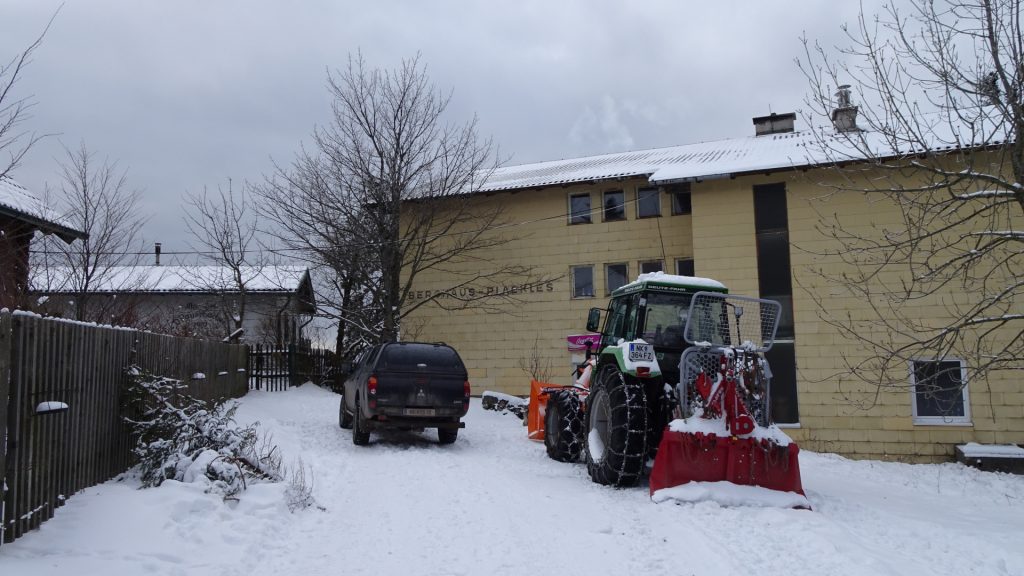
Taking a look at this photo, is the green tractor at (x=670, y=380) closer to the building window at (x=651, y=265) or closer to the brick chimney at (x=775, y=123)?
the building window at (x=651, y=265)

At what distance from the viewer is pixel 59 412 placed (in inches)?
234

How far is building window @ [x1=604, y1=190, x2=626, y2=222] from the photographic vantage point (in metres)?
21.0

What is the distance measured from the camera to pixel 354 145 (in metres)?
21.7

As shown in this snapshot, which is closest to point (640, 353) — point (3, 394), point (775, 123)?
point (3, 394)

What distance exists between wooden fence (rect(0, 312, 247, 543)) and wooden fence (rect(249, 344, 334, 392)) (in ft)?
38.6

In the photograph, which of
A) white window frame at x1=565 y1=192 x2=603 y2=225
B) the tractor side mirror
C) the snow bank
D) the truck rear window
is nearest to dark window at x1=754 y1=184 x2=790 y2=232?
white window frame at x1=565 y1=192 x2=603 y2=225

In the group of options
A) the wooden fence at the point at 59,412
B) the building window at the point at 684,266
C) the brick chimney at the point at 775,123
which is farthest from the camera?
the brick chimney at the point at 775,123

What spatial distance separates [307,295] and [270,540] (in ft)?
98.4

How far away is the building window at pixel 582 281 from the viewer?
21234 millimetres

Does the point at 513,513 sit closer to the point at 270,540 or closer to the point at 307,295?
the point at 270,540

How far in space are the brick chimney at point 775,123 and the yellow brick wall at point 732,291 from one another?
6357 millimetres

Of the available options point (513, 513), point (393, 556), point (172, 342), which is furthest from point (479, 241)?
point (393, 556)

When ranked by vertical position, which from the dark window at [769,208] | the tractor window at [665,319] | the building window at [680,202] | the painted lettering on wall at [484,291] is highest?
the building window at [680,202]

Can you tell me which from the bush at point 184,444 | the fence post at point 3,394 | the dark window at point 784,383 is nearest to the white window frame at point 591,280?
the dark window at point 784,383
